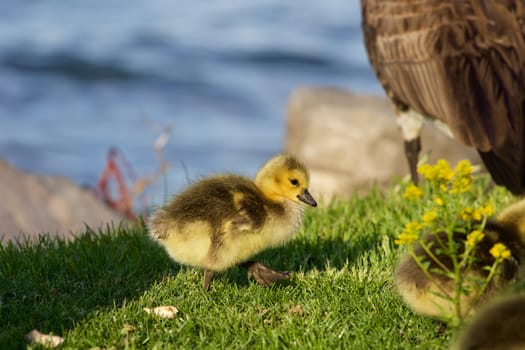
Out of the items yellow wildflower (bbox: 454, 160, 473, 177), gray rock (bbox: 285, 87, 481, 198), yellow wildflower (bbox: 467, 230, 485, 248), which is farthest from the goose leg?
yellow wildflower (bbox: 467, 230, 485, 248)

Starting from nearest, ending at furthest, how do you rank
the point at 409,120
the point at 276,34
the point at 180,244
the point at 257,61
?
1. the point at 180,244
2. the point at 409,120
3. the point at 257,61
4. the point at 276,34

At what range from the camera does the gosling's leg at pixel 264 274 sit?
18.3ft

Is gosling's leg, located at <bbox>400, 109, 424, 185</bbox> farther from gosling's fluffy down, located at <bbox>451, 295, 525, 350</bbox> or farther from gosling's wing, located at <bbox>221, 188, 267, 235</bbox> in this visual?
gosling's fluffy down, located at <bbox>451, 295, 525, 350</bbox>

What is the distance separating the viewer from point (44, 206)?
9.55 metres

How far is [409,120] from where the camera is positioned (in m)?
8.78

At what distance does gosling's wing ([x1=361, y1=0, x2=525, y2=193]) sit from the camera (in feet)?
24.8

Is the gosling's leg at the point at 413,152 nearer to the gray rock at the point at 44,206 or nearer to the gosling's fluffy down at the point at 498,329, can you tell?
the gray rock at the point at 44,206

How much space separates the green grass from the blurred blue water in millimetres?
7467

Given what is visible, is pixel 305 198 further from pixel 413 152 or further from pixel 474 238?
pixel 413 152

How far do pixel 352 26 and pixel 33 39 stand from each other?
8758 millimetres

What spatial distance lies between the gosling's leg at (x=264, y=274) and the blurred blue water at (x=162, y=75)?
26.7 feet

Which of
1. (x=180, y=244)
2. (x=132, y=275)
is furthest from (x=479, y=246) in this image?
(x=132, y=275)

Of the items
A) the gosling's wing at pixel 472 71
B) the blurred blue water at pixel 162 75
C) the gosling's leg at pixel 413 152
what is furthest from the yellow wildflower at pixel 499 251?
the blurred blue water at pixel 162 75

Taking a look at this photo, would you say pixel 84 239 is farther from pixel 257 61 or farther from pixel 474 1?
pixel 257 61
